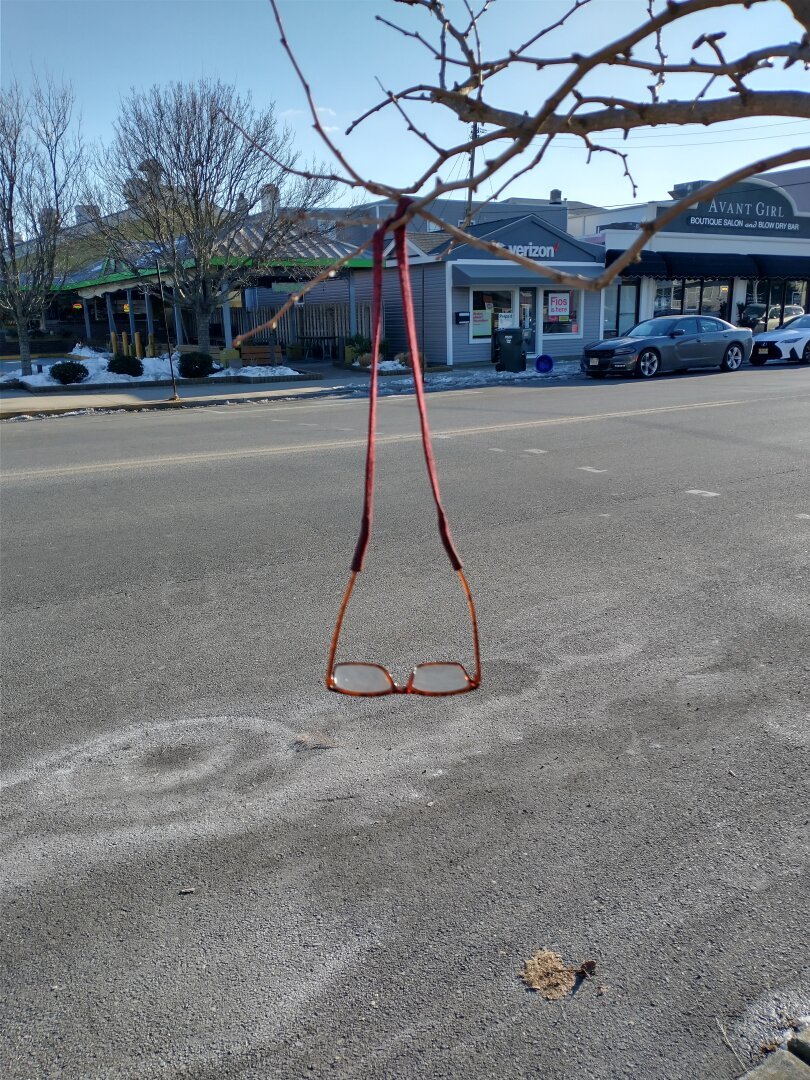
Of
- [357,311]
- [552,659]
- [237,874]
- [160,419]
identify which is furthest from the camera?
[357,311]

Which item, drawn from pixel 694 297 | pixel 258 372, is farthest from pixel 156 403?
pixel 694 297

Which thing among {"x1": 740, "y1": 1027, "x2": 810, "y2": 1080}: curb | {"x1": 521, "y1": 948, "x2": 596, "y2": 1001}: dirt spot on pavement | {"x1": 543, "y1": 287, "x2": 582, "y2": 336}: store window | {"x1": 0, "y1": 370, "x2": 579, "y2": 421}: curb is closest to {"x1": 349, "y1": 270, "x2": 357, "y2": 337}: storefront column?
{"x1": 0, "y1": 370, "x2": 579, "y2": 421}: curb

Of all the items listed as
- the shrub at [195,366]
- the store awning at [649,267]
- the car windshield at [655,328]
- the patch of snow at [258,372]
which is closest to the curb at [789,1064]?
the car windshield at [655,328]

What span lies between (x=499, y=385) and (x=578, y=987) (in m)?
21.9

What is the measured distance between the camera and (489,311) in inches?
1142

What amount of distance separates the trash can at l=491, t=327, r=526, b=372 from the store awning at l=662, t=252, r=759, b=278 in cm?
932

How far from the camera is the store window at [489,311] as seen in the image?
2869 centimetres

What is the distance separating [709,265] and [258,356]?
682 inches

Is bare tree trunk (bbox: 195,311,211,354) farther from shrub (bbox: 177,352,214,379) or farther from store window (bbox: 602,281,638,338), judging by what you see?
store window (bbox: 602,281,638,338)

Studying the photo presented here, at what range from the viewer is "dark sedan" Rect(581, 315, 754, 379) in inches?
923

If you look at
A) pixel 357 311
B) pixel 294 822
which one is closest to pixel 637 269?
pixel 357 311

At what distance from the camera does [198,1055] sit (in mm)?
2465

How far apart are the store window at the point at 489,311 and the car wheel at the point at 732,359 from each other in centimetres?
713

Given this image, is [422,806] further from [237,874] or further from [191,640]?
[191,640]
